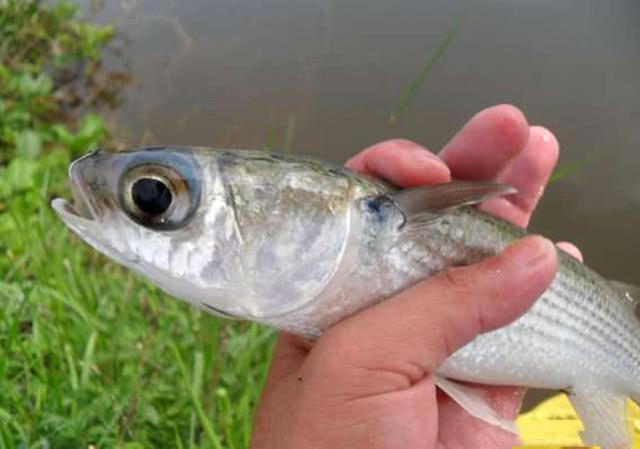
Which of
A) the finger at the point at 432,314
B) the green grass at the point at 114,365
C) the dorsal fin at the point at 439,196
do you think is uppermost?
the dorsal fin at the point at 439,196

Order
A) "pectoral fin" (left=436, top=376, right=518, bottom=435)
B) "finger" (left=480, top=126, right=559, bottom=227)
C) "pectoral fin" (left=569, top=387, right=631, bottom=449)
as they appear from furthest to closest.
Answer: "finger" (left=480, top=126, right=559, bottom=227), "pectoral fin" (left=569, top=387, right=631, bottom=449), "pectoral fin" (left=436, top=376, right=518, bottom=435)

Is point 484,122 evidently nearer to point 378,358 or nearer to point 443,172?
point 443,172

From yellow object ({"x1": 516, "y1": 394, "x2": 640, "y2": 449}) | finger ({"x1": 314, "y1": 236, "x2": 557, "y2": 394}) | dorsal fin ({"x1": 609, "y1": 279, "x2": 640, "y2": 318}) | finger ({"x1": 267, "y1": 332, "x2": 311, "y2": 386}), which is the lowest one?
yellow object ({"x1": 516, "y1": 394, "x2": 640, "y2": 449})

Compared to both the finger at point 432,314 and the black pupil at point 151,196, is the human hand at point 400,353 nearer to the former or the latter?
the finger at point 432,314

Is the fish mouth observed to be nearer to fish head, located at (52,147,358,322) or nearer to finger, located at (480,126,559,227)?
fish head, located at (52,147,358,322)

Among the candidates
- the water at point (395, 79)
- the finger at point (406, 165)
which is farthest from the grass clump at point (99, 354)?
the water at point (395, 79)

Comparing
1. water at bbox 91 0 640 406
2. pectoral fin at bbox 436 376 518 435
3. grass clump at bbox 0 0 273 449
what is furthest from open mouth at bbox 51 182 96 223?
water at bbox 91 0 640 406

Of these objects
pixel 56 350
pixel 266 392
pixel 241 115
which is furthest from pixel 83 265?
pixel 266 392
